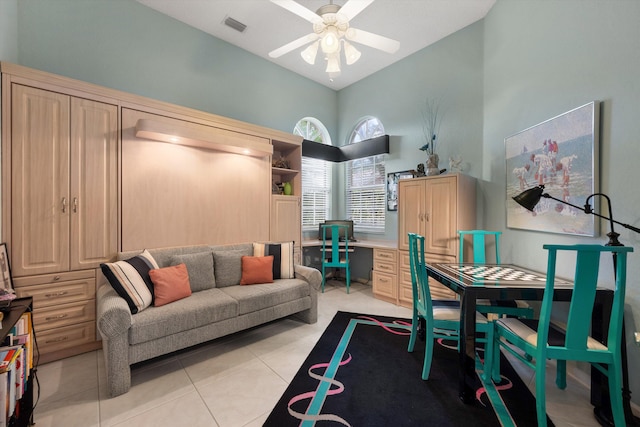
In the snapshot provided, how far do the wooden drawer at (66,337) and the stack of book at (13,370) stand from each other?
93 centimetres

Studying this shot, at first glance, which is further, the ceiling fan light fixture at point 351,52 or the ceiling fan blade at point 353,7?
the ceiling fan light fixture at point 351,52

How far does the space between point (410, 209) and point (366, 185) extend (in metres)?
1.48

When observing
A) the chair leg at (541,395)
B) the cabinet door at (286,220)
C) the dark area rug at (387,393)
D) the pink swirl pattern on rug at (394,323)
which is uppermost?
the cabinet door at (286,220)

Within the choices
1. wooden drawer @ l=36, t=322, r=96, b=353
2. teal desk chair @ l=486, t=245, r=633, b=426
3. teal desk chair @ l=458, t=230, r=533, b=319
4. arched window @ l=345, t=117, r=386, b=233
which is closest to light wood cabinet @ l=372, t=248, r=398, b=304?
arched window @ l=345, t=117, r=386, b=233

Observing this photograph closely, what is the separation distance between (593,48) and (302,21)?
9.62 ft

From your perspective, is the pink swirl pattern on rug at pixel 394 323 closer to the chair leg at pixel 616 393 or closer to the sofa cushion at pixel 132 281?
the chair leg at pixel 616 393

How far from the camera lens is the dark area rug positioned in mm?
1652

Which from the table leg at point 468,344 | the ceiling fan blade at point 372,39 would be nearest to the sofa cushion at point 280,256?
the table leg at point 468,344

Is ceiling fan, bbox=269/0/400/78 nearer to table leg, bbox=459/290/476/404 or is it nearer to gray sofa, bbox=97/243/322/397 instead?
table leg, bbox=459/290/476/404

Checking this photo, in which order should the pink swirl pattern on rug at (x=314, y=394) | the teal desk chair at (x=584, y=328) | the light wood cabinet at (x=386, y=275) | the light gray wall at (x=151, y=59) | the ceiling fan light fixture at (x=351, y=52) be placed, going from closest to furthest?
1. the teal desk chair at (x=584, y=328)
2. the pink swirl pattern on rug at (x=314, y=394)
3. the ceiling fan light fixture at (x=351, y=52)
4. the light gray wall at (x=151, y=59)
5. the light wood cabinet at (x=386, y=275)

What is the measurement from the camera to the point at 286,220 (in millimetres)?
3904

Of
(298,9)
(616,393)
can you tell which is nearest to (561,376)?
(616,393)

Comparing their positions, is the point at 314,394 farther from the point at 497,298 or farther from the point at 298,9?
the point at 298,9

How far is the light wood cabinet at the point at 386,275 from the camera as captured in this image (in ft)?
12.3
